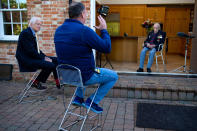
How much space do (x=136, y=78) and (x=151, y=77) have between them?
39 cm

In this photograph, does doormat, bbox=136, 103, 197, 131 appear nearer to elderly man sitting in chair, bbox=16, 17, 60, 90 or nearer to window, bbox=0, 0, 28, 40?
elderly man sitting in chair, bbox=16, 17, 60, 90

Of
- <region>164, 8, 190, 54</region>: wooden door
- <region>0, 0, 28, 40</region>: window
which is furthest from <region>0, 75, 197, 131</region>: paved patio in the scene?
<region>164, 8, 190, 54</region>: wooden door

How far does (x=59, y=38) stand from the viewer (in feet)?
8.23

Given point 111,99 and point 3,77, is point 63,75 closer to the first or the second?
point 111,99

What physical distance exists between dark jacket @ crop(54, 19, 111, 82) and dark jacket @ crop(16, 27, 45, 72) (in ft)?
5.53

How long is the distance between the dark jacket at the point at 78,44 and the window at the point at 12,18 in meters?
3.41

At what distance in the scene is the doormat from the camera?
120 inches

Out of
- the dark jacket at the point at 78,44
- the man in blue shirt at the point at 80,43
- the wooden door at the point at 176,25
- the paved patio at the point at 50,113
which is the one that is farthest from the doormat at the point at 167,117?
the wooden door at the point at 176,25

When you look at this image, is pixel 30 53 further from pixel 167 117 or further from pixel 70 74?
pixel 167 117

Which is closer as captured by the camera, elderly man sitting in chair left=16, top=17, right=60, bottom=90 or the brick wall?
elderly man sitting in chair left=16, top=17, right=60, bottom=90

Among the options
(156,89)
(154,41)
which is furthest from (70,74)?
(154,41)

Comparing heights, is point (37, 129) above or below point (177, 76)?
below

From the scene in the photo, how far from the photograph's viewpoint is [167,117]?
3.36 meters

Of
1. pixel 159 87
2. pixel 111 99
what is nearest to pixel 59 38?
pixel 111 99
